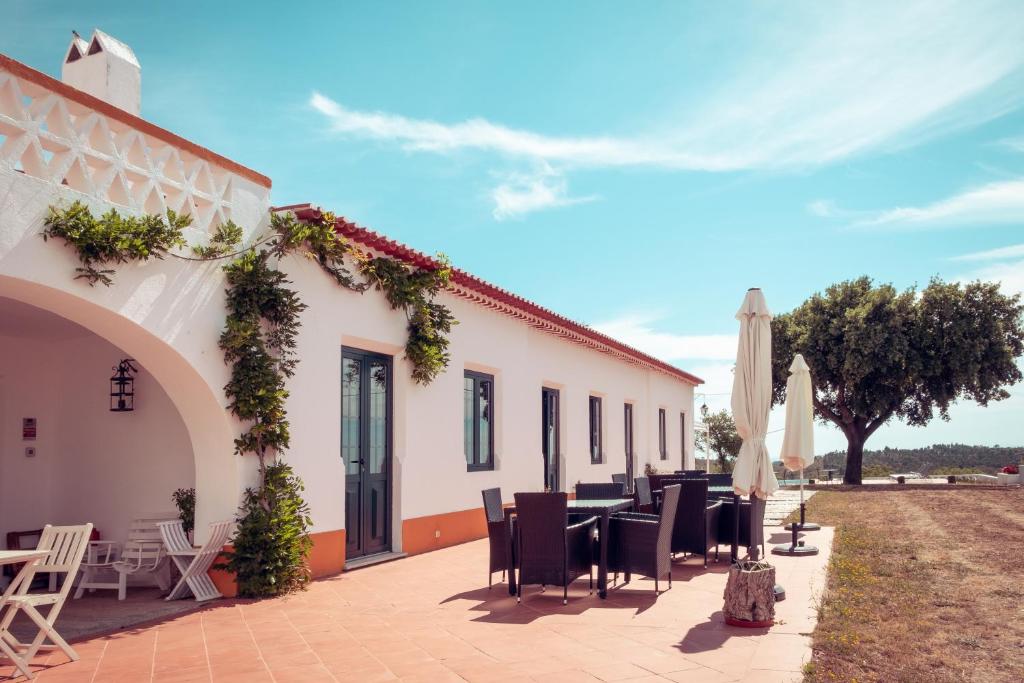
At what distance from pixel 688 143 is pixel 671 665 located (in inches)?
329

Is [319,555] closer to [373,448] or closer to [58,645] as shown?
[373,448]

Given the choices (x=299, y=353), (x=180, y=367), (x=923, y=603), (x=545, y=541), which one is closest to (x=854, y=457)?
(x=923, y=603)

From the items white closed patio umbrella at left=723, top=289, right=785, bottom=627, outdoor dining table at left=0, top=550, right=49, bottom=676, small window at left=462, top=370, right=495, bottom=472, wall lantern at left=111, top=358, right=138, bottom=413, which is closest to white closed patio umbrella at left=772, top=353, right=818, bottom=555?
white closed patio umbrella at left=723, top=289, right=785, bottom=627

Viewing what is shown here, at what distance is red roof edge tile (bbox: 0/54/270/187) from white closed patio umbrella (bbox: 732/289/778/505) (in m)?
4.81

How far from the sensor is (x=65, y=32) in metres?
8.00

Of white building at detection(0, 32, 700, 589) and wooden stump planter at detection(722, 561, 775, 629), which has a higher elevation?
white building at detection(0, 32, 700, 589)

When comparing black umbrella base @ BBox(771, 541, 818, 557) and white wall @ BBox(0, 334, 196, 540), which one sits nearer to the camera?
white wall @ BBox(0, 334, 196, 540)

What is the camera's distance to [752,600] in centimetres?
552

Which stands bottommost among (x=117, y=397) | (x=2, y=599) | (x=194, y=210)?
(x=2, y=599)

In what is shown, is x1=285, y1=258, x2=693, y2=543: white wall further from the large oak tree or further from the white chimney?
the large oak tree

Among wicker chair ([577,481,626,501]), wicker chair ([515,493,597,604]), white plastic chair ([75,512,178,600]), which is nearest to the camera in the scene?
wicker chair ([515,493,597,604])

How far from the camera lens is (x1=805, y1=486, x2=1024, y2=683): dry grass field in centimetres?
476

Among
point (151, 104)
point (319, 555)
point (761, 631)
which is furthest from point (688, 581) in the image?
point (151, 104)

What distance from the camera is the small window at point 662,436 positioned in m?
21.0
